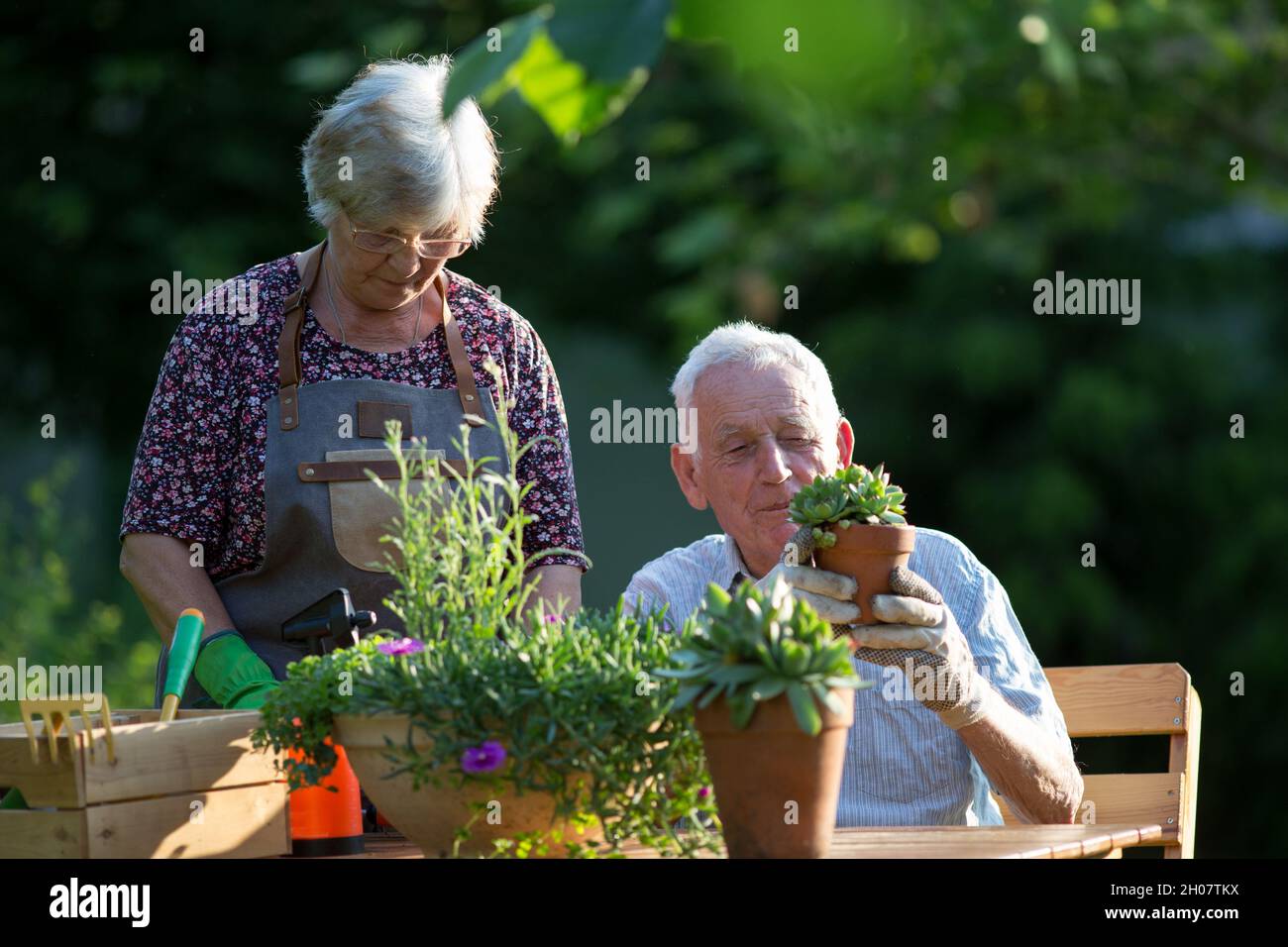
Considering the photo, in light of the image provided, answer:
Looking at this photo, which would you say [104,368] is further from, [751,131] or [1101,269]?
[1101,269]

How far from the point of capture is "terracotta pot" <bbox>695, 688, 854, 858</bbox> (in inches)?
56.6

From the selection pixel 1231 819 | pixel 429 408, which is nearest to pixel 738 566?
pixel 429 408

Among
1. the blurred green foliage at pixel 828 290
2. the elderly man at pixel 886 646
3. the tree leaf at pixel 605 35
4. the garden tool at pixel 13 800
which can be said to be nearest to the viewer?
the tree leaf at pixel 605 35

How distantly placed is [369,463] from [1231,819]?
17.0 ft

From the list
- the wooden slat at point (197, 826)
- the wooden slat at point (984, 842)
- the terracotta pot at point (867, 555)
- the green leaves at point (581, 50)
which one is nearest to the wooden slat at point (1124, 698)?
the wooden slat at point (984, 842)

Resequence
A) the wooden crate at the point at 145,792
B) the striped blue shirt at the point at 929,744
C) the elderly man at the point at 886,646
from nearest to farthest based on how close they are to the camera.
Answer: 1. the wooden crate at the point at 145,792
2. the elderly man at the point at 886,646
3. the striped blue shirt at the point at 929,744

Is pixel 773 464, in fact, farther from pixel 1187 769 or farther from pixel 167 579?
pixel 167 579

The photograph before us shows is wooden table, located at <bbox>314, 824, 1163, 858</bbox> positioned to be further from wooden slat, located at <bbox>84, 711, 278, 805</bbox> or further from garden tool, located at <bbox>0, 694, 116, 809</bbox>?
garden tool, located at <bbox>0, 694, 116, 809</bbox>

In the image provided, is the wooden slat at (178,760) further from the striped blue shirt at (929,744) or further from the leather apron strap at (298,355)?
the leather apron strap at (298,355)

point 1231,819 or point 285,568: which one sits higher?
point 285,568

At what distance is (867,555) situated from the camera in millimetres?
1836

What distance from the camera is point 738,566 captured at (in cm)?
262

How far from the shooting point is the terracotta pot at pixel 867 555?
1816 mm

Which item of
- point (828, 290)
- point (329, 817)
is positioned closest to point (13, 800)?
point (329, 817)
